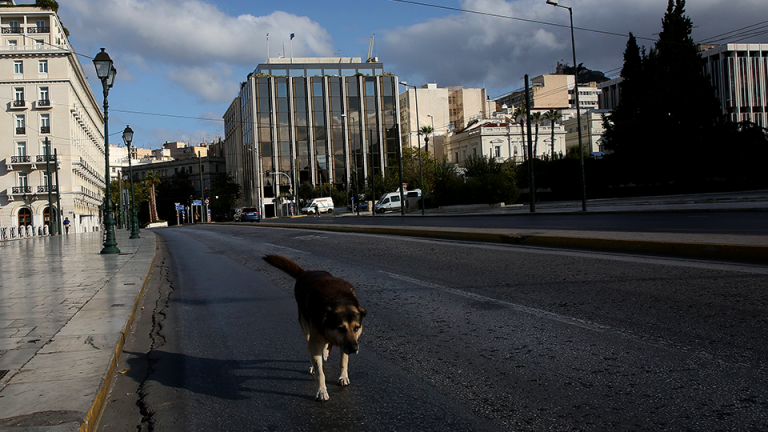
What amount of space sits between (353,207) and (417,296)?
6329cm

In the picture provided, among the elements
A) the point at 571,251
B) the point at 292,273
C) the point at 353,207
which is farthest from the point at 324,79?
the point at 292,273

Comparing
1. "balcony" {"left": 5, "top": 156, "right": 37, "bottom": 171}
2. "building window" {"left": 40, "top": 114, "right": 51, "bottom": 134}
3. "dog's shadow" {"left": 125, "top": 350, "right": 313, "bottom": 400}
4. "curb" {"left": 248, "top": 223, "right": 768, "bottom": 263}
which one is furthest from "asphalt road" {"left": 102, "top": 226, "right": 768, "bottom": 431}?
"building window" {"left": 40, "top": 114, "right": 51, "bottom": 134}

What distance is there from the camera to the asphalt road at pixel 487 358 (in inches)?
138

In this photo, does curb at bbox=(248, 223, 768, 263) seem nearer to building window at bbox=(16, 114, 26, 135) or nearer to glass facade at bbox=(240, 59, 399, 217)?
building window at bbox=(16, 114, 26, 135)

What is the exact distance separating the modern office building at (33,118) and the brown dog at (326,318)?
217ft

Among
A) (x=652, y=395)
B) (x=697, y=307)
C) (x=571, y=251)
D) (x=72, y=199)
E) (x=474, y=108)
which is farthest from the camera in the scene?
(x=474, y=108)

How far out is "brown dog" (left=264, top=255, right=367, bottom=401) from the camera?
349 centimetres

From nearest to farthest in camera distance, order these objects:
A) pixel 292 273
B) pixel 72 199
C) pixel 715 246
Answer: pixel 292 273, pixel 715 246, pixel 72 199

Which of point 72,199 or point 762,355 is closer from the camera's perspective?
point 762,355

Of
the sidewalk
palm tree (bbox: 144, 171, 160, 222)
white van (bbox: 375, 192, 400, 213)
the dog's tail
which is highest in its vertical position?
palm tree (bbox: 144, 171, 160, 222)

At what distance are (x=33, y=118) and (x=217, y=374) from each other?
233ft

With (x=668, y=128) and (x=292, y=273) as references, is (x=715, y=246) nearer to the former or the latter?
(x=292, y=273)

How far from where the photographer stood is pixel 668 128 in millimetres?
47688

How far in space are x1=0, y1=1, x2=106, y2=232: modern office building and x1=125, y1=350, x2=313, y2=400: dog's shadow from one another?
212 feet
